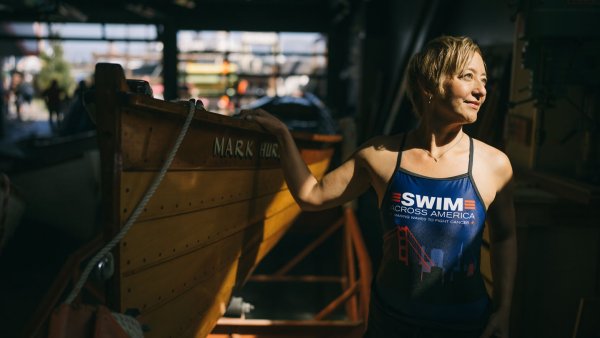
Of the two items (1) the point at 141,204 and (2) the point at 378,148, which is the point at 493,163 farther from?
(1) the point at 141,204

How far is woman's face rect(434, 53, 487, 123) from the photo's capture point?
5.64 feet

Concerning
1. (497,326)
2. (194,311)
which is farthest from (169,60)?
(497,326)

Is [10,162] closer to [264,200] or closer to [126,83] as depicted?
[264,200]

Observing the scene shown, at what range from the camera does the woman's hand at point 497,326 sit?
5.96 ft

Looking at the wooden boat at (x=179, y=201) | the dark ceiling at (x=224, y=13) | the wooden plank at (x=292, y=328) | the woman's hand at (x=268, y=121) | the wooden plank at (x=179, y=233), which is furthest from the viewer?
the dark ceiling at (x=224, y=13)

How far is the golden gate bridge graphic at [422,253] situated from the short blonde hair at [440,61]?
0.42 meters

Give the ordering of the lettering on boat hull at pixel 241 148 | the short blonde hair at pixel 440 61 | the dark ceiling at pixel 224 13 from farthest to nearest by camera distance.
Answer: the dark ceiling at pixel 224 13, the lettering on boat hull at pixel 241 148, the short blonde hair at pixel 440 61

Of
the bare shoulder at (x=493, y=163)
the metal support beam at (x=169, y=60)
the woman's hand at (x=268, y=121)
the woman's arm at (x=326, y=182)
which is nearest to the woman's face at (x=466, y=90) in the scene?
the bare shoulder at (x=493, y=163)

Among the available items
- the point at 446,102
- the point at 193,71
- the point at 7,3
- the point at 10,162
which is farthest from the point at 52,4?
the point at 446,102

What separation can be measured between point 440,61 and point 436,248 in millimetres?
530

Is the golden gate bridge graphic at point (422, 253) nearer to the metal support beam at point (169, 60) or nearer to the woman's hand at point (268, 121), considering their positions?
the woman's hand at point (268, 121)

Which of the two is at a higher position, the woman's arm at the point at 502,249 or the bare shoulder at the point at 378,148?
the bare shoulder at the point at 378,148

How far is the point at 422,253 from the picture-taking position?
1761 mm

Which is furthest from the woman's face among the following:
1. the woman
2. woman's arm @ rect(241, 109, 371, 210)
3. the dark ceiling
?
the dark ceiling
